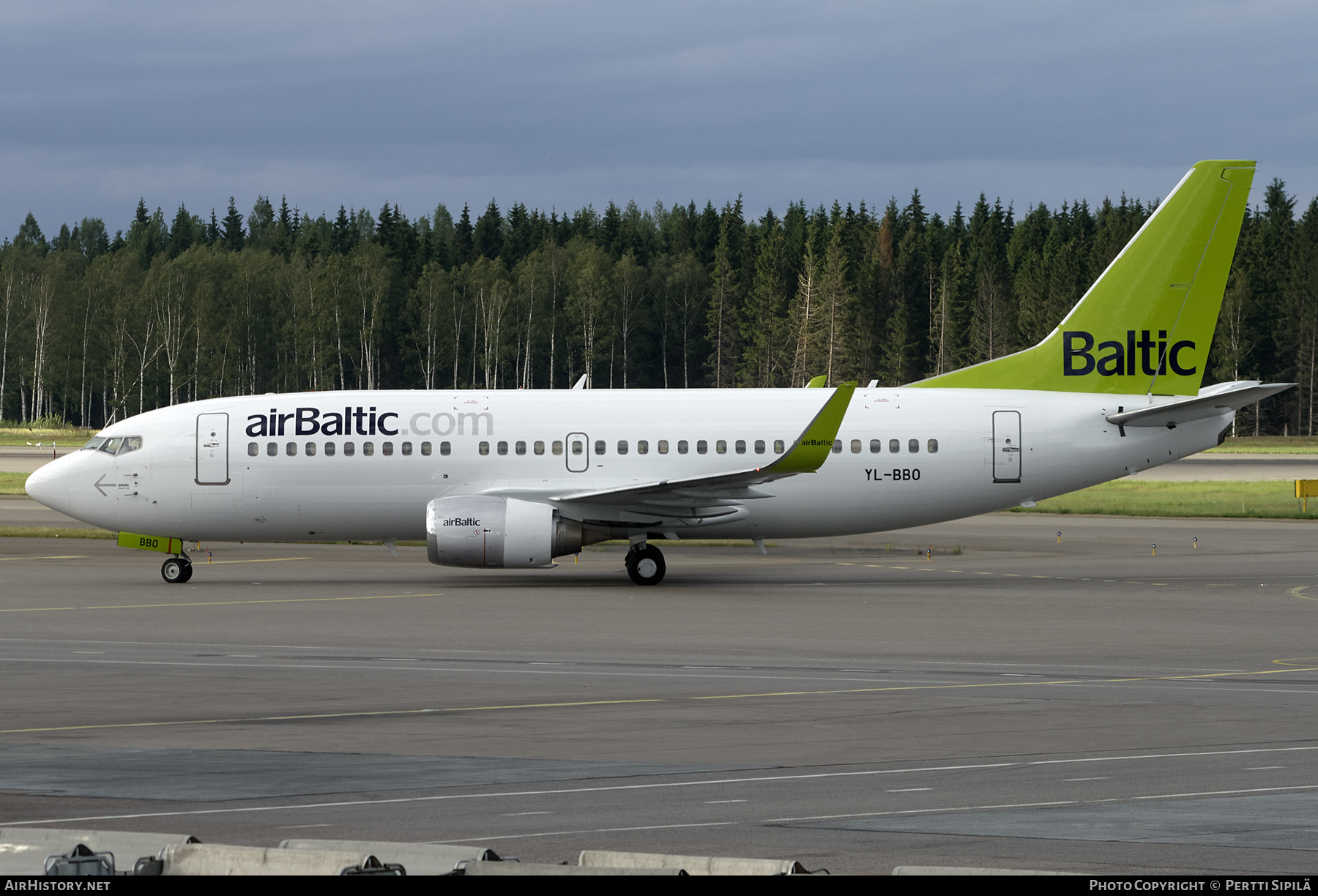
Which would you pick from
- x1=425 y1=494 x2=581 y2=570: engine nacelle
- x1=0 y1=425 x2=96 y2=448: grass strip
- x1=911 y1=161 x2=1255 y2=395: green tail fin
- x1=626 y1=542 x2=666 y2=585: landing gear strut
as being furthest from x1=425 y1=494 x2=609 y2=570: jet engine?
x1=0 y1=425 x2=96 y2=448: grass strip

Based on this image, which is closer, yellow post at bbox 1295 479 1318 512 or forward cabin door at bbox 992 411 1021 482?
forward cabin door at bbox 992 411 1021 482

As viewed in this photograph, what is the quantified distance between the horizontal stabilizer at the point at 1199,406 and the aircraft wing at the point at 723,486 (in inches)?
253

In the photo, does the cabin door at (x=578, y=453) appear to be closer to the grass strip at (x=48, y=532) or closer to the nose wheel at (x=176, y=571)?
the nose wheel at (x=176, y=571)

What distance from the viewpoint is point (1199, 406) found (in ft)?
96.6

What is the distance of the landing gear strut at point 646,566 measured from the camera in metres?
29.9

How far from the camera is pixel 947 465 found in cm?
3038

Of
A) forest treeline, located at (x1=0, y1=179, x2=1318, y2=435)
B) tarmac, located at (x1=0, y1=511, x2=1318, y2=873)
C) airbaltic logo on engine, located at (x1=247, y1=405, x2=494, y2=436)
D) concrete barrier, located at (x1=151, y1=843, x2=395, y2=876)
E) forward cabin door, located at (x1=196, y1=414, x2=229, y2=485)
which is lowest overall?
tarmac, located at (x1=0, y1=511, x2=1318, y2=873)

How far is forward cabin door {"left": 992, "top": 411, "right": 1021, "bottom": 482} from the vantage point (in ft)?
99.7

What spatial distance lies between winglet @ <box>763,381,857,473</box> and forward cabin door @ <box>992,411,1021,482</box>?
410 centimetres

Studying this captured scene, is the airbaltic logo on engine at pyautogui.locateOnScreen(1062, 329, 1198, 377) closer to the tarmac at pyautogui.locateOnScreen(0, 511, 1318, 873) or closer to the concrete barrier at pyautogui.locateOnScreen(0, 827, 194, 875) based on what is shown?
the tarmac at pyautogui.locateOnScreen(0, 511, 1318, 873)

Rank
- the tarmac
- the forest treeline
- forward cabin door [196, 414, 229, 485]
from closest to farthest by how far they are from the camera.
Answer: the tarmac → forward cabin door [196, 414, 229, 485] → the forest treeline

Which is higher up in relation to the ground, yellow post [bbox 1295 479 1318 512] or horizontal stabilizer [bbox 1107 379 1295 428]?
horizontal stabilizer [bbox 1107 379 1295 428]

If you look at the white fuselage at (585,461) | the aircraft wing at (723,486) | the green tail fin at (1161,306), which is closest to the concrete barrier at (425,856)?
the aircraft wing at (723,486)

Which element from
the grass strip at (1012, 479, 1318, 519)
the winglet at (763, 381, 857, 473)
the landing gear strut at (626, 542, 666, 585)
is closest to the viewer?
the winglet at (763, 381, 857, 473)
